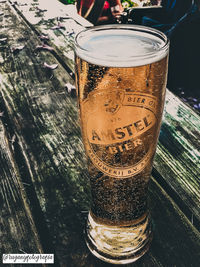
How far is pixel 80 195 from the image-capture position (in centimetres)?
97

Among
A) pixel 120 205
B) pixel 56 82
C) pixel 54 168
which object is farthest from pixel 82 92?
pixel 56 82

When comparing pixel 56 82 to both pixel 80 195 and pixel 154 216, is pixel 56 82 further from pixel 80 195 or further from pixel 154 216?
pixel 154 216

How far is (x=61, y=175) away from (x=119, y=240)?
0.32 meters

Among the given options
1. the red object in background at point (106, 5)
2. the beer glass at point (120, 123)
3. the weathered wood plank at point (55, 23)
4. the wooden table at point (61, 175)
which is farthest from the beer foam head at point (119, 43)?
the red object in background at point (106, 5)

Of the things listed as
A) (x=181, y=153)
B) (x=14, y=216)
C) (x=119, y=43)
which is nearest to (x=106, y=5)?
(x=181, y=153)

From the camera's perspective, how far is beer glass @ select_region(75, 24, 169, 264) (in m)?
0.60

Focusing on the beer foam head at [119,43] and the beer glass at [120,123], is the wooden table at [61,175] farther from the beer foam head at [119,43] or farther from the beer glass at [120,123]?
the beer foam head at [119,43]

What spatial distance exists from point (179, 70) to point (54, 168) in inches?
62.2

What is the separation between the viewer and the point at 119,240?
34.0 inches

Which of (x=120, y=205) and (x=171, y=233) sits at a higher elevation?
(x=120, y=205)

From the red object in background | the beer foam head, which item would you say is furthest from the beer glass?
the red object in background

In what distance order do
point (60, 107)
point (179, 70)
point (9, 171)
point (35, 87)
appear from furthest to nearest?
point (179, 70) < point (35, 87) < point (60, 107) < point (9, 171)

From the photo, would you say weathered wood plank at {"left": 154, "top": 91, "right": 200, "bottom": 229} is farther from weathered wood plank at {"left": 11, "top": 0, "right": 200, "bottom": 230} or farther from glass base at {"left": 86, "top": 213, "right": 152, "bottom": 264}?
glass base at {"left": 86, "top": 213, "right": 152, "bottom": 264}

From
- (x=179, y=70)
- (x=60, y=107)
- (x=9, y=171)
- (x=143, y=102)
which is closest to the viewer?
(x=143, y=102)
